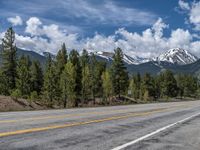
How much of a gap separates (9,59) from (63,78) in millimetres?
12212

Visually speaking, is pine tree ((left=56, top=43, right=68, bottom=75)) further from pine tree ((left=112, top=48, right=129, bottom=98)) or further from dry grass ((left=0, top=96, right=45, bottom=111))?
dry grass ((left=0, top=96, right=45, bottom=111))

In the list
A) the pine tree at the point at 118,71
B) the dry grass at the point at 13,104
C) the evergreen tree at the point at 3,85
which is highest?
the pine tree at the point at 118,71

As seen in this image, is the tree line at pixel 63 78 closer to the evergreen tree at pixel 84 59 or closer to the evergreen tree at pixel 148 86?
the evergreen tree at pixel 84 59

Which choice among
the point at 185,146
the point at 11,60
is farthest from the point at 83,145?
the point at 11,60

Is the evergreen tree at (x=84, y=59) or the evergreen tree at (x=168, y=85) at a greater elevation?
the evergreen tree at (x=84, y=59)

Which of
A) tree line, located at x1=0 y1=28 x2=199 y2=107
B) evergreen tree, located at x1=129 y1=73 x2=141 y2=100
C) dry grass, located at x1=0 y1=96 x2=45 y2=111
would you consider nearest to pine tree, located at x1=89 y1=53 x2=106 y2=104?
tree line, located at x1=0 y1=28 x2=199 y2=107

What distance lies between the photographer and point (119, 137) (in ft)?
37.4

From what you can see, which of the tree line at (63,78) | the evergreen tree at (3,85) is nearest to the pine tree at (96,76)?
the tree line at (63,78)

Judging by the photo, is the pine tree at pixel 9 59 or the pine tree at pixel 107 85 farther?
the pine tree at pixel 107 85

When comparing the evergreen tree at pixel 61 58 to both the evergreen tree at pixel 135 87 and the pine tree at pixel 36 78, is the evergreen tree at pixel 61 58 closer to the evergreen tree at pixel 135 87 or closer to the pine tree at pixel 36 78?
the pine tree at pixel 36 78

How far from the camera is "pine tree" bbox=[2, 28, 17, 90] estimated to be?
69125mm

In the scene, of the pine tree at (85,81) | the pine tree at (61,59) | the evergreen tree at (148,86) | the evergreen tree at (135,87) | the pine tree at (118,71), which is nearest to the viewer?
the pine tree at (85,81)

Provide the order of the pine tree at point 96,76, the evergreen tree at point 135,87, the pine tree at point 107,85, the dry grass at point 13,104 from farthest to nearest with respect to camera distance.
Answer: the evergreen tree at point 135,87
the pine tree at point 96,76
the pine tree at point 107,85
the dry grass at point 13,104

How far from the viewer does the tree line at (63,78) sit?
65.7 metres
